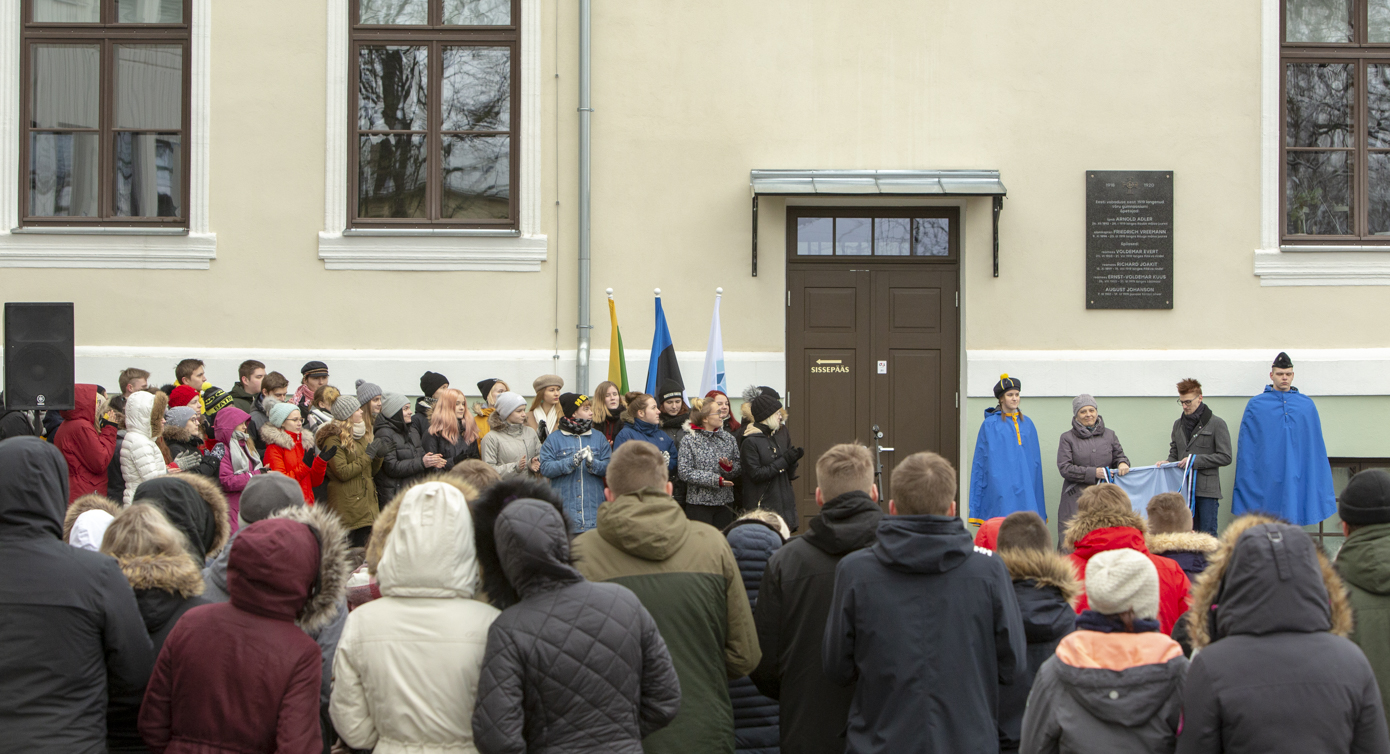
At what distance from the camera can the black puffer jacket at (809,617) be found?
12.8 ft

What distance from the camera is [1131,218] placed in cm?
967

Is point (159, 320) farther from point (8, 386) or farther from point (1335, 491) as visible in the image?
point (1335, 491)

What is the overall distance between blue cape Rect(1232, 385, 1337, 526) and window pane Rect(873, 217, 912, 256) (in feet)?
10.3

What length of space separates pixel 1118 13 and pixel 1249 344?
9.88 ft

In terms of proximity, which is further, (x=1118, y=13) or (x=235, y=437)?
(x=1118, y=13)

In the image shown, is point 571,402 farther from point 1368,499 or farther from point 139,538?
point 1368,499

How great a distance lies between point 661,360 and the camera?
9.23 meters

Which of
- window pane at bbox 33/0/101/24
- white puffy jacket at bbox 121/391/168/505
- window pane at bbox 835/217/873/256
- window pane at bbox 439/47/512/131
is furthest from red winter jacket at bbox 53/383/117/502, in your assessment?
window pane at bbox 835/217/873/256

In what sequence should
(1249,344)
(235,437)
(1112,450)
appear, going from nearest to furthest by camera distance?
(235,437) → (1112,450) → (1249,344)

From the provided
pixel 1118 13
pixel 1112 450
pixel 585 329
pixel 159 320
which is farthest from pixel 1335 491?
pixel 159 320

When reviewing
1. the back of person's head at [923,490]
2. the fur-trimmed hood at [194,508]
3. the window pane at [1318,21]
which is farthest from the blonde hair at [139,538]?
the window pane at [1318,21]

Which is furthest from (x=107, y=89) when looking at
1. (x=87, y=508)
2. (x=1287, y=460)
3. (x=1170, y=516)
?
(x=1287, y=460)

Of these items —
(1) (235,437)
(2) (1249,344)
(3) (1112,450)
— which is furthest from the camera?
(2) (1249,344)

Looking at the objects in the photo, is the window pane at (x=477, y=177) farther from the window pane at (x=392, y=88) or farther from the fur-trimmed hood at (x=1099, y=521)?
the fur-trimmed hood at (x=1099, y=521)
